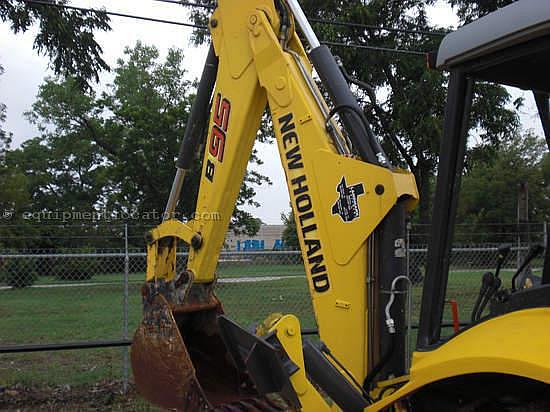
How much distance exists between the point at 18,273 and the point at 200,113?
844cm

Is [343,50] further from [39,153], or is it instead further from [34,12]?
[39,153]

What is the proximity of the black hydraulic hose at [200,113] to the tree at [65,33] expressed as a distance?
4.98 m

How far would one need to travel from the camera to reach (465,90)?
92.4 inches

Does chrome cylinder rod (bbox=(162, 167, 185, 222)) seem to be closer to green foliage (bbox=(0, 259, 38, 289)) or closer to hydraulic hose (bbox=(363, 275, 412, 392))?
hydraulic hose (bbox=(363, 275, 412, 392))

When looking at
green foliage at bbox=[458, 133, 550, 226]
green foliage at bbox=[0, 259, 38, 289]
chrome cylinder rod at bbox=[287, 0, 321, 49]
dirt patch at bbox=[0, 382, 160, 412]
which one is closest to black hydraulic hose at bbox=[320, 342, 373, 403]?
green foliage at bbox=[458, 133, 550, 226]

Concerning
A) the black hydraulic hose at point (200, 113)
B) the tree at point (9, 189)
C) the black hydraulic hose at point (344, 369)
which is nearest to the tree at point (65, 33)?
the black hydraulic hose at point (200, 113)

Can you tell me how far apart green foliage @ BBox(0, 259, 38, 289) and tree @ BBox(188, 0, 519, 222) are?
7.93 meters

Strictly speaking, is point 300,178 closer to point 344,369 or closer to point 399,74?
point 344,369

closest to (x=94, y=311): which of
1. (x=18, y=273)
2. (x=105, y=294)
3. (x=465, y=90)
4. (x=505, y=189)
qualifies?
(x=105, y=294)

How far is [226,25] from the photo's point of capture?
4.13 m

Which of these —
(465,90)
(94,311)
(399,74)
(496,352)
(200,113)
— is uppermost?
(399,74)

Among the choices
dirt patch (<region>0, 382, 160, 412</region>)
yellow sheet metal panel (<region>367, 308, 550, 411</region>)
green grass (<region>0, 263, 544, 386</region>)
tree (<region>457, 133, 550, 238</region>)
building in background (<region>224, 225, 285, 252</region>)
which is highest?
tree (<region>457, 133, 550, 238</region>)

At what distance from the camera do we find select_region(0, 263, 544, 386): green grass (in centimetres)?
712

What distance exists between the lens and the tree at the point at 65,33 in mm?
8680
